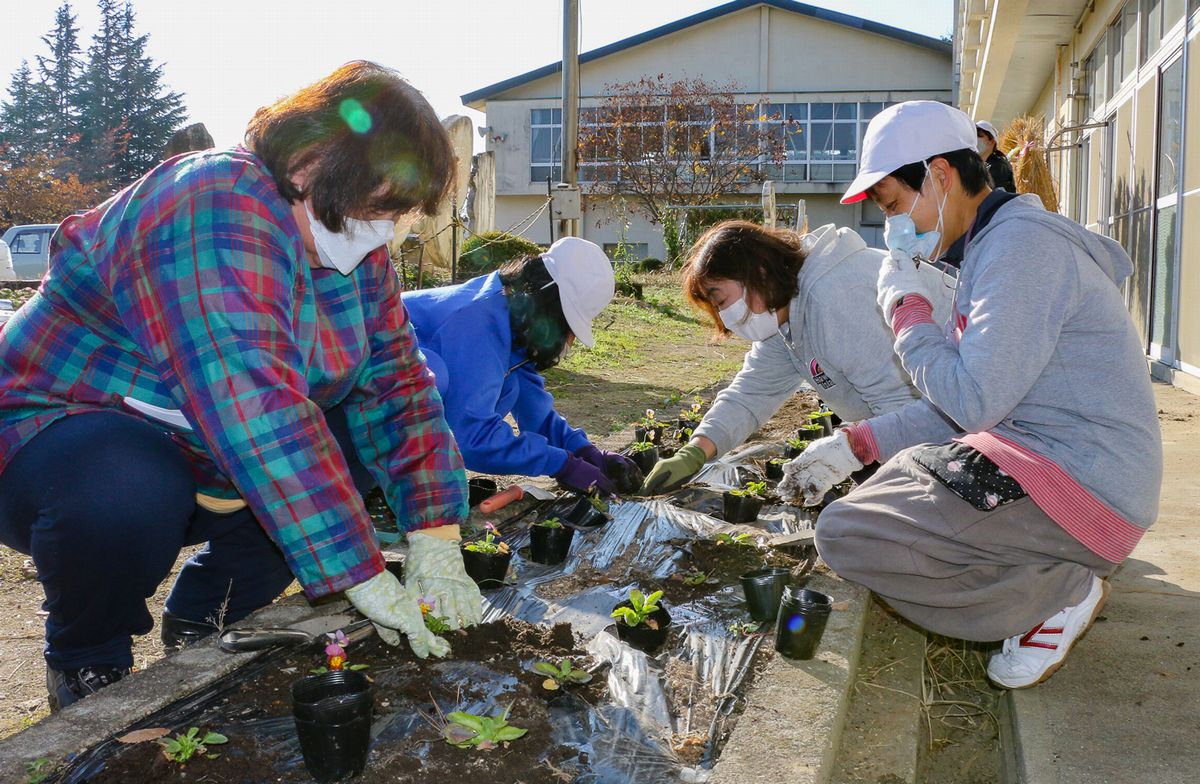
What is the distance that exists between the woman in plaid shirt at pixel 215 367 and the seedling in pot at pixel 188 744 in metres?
0.31

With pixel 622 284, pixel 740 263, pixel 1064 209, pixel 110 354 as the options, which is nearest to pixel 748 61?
pixel 622 284

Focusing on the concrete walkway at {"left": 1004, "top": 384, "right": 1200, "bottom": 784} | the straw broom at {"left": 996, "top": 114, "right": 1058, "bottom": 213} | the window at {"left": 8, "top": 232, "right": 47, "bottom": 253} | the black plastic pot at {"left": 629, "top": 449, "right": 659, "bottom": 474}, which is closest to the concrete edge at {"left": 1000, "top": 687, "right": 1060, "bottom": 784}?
the concrete walkway at {"left": 1004, "top": 384, "right": 1200, "bottom": 784}

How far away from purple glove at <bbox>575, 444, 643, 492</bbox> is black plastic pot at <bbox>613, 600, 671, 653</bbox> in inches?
57.0

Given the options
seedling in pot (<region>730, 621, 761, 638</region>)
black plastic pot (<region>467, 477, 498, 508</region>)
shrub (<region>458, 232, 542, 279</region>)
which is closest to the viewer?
seedling in pot (<region>730, 621, 761, 638</region>)

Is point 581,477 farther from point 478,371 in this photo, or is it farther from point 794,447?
point 794,447

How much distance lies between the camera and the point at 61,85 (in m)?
37.0

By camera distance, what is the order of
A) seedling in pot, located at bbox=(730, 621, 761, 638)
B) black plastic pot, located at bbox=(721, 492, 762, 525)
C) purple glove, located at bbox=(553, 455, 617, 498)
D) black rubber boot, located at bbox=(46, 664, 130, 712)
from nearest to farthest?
black rubber boot, located at bbox=(46, 664, 130, 712) → seedling in pot, located at bbox=(730, 621, 761, 638) → black plastic pot, located at bbox=(721, 492, 762, 525) → purple glove, located at bbox=(553, 455, 617, 498)

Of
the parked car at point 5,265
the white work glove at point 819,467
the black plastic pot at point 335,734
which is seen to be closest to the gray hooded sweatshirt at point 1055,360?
the white work glove at point 819,467

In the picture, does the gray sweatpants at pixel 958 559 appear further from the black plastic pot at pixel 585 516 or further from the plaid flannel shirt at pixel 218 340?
the plaid flannel shirt at pixel 218 340

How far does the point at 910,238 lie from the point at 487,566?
1479mm

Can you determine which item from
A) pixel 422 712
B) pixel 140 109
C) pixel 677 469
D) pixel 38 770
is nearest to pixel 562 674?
pixel 422 712

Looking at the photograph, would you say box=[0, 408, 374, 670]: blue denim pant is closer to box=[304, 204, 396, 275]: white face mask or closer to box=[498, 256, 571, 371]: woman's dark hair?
box=[304, 204, 396, 275]: white face mask

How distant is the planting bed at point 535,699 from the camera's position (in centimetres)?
167

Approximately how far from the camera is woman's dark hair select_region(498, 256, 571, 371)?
3482 mm
